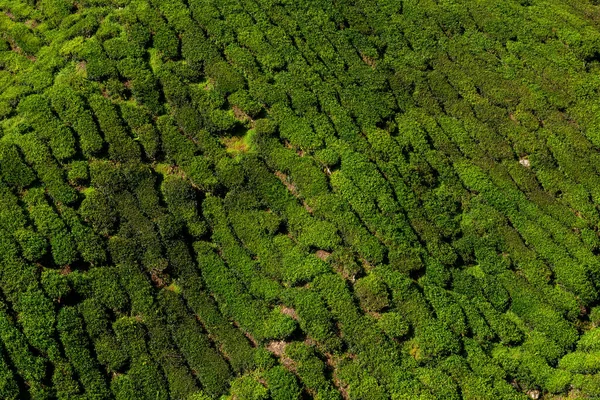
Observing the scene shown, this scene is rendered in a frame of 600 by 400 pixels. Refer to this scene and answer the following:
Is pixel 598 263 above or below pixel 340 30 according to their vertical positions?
below

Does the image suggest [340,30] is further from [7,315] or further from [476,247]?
[7,315]

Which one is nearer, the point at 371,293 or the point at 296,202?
the point at 371,293

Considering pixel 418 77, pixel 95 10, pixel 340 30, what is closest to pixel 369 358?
pixel 418 77

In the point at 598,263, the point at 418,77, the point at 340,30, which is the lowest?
the point at 598,263

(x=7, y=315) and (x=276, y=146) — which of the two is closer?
(x=7, y=315)

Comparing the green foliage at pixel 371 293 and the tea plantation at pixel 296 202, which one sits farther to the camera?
the green foliage at pixel 371 293

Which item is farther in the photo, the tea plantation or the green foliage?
the green foliage

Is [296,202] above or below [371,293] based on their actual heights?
above

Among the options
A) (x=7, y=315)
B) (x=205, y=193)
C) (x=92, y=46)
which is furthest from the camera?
(x=92, y=46)
